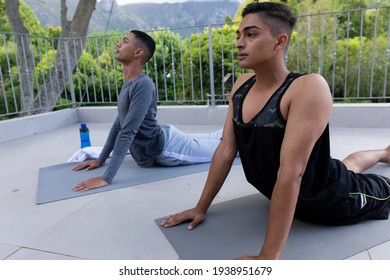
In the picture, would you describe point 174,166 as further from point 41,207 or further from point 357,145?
point 357,145

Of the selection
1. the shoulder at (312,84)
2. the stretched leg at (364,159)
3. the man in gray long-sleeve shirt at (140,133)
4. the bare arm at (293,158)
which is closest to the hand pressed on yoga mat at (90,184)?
the man in gray long-sleeve shirt at (140,133)

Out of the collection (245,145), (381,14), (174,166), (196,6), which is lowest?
(174,166)

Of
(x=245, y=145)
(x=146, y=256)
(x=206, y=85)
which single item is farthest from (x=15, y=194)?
(x=206, y=85)

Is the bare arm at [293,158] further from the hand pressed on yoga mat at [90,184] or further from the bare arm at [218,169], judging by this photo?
the hand pressed on yoga mat at [90,184]

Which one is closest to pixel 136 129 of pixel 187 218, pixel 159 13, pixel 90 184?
pixel 90 184

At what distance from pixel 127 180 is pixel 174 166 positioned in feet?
1.53

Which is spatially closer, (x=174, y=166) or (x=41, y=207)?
(x=41, y=207)

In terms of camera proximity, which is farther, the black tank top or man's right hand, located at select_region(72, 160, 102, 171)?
man's right hand, located at select_region(72, 160, 102, 171)

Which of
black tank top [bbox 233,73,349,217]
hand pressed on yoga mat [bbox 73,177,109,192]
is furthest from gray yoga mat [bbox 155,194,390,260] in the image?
hand pressed on yoga mat [bbox 73,177,109,192]

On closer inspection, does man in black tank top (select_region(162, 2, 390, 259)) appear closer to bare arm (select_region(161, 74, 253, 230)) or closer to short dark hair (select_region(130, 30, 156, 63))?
bare arm (select_region(161, 74, 253, 230))

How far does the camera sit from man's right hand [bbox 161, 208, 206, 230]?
1602mm

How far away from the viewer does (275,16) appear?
4.08 ft

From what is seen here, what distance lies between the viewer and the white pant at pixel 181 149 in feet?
8.50
